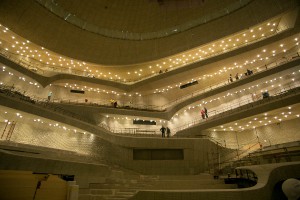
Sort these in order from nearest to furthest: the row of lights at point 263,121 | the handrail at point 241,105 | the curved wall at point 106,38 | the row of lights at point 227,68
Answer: the handrail at point 241,105
the row of lights at point 263,121
the curved wall at point 106,38
the row of lights at point 227,68

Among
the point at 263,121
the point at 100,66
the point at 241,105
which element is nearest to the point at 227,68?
the point at 241,105

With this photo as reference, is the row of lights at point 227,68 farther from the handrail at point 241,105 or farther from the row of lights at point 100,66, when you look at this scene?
the handrail at point 241,105

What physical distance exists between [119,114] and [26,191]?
1629cm

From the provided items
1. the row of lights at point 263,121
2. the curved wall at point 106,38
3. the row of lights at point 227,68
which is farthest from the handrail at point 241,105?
the curved wall at point 106,38

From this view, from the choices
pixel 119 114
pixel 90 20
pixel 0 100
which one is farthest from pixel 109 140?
pixel 90 20

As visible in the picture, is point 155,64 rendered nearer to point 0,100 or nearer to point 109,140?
point 109,140

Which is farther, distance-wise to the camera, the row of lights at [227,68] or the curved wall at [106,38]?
the row of lights at [227,68]

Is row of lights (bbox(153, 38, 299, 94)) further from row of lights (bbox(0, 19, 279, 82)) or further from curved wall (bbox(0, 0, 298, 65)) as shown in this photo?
curved wall (bbox(0, 0, 298, 65))

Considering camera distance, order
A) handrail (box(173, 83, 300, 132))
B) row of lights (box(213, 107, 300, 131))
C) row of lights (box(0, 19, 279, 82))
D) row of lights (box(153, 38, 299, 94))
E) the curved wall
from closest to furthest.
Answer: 1. handrail (box(173, 83, 300, 132))
2. row of lights (box(213, 107, 300, 131))
3. the curved wall
4. row of lights (box(153, 38, 299, 94))
5. row of lights (box(0, 19, 279, 82))

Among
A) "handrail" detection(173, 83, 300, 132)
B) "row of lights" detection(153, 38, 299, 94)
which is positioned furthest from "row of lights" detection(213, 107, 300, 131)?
"row of lights" detection(153, 38, 299, 94)

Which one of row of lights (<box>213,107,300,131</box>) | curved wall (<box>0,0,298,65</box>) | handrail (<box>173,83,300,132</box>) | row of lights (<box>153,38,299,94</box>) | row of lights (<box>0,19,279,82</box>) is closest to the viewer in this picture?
handrail (<box>173,83,300,132</box>)

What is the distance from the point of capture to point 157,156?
53.5 feet

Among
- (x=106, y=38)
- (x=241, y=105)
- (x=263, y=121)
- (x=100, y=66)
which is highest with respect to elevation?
(x=106, y=38)

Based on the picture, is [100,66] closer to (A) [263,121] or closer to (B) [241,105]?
(B) [241,105]
